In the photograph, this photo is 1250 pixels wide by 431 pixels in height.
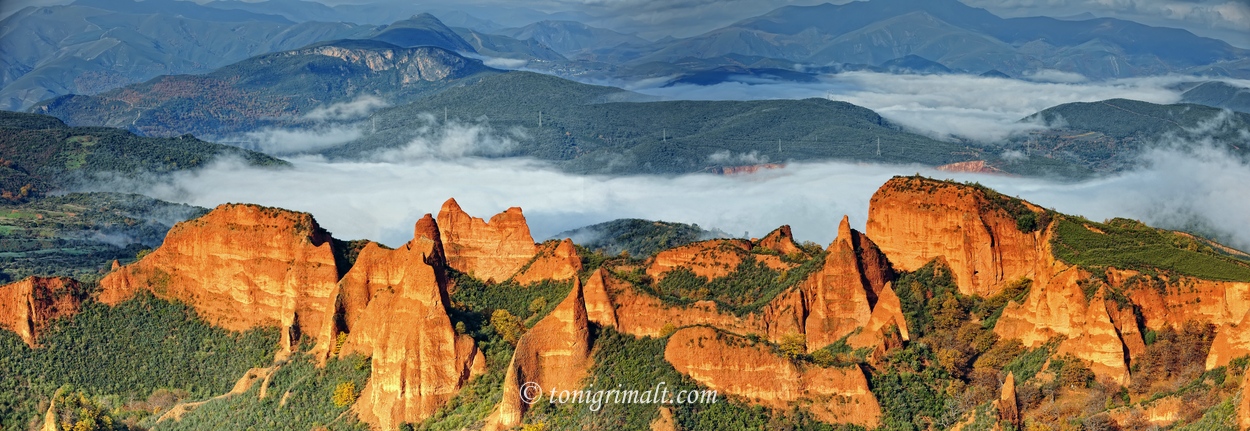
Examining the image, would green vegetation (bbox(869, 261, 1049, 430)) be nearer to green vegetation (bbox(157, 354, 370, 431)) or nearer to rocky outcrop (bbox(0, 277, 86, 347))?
green vegetation (bbox(157, 354, 370, 431))

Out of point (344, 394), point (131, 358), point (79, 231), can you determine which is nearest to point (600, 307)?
point (344, 394)

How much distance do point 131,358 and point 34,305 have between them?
19.7 ft

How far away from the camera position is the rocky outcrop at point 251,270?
81688 millimetres

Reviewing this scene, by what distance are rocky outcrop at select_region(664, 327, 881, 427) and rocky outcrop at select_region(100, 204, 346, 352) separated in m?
21.5

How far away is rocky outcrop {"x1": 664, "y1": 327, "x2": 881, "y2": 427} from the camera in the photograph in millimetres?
65438

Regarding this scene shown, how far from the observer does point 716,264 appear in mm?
86188

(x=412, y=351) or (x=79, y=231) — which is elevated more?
(x=412, y=351)

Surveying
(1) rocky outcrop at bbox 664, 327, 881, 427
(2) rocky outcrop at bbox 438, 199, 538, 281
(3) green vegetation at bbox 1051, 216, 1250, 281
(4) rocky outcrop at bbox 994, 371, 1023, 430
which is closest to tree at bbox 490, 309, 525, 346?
(1) rocky outcrop at bbox 664, 327, 881, 427

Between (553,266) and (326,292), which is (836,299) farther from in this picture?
(326,292)

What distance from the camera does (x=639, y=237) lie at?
130 m

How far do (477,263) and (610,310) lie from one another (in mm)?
21221

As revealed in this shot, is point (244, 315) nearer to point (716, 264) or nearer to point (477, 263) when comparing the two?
point (477, 263)

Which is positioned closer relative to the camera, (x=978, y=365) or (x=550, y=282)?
(x=978, y=365)

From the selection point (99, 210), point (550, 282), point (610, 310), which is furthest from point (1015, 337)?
point (99, 210)
